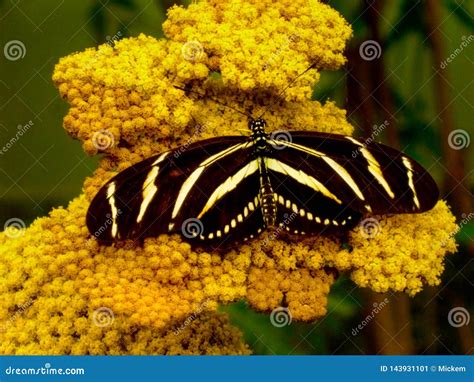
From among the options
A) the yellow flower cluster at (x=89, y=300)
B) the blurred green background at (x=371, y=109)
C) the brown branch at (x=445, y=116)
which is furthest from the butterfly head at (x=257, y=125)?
the brown branch at (x=445, y=116)

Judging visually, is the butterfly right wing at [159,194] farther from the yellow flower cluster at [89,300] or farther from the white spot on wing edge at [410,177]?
the white spot on wing edge at [410,177]

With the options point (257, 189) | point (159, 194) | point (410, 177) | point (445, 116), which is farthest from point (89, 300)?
point (445, 116)

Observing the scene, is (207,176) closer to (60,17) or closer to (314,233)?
(314,233)

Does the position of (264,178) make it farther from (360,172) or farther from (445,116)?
(445,116)

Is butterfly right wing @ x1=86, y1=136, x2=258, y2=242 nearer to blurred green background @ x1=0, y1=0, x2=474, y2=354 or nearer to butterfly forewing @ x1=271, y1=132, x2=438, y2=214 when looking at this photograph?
butterfly forewing @ x1=271, y1=132, x2=438, y2=214

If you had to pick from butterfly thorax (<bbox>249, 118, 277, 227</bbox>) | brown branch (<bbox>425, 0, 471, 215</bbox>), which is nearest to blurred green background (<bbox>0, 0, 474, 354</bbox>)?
brown branch (<bbox>425, 0, 471, 215</bbox>)

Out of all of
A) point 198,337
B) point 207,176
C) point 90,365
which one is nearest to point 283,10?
point 207,176
